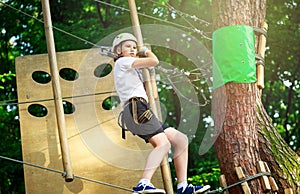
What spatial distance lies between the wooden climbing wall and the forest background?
11.4 feet

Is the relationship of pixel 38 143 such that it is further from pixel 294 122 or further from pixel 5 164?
pixel 294 122

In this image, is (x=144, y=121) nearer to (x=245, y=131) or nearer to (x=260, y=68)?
(x=245, y=131)

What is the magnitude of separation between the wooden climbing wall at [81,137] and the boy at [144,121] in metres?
0.68

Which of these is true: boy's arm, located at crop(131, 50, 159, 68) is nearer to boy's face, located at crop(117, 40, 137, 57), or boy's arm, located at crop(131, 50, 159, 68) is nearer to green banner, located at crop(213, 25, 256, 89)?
boy's face, located at crop(117, 40, 137, 57)

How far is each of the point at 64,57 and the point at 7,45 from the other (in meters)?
4.52

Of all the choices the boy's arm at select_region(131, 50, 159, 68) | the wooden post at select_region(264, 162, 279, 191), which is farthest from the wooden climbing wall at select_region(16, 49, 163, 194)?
the boy's arm at select_region(131, 50, 159, 68)

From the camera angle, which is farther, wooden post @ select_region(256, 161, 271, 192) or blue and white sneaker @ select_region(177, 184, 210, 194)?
wooden post @ select_region(256, 161, 271, 192)

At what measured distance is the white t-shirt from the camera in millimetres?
3523

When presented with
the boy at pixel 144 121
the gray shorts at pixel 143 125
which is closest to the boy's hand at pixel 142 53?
→ the boy at pixel 144 121

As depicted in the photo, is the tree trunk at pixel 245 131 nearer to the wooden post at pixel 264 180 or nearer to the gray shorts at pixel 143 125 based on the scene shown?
the wooden post at pixel 264 180

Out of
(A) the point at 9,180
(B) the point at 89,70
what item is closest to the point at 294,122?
(A) the point at 9,180

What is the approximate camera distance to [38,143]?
13.9 feet

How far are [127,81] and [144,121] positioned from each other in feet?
0.92

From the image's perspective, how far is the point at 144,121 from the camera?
3.43m
